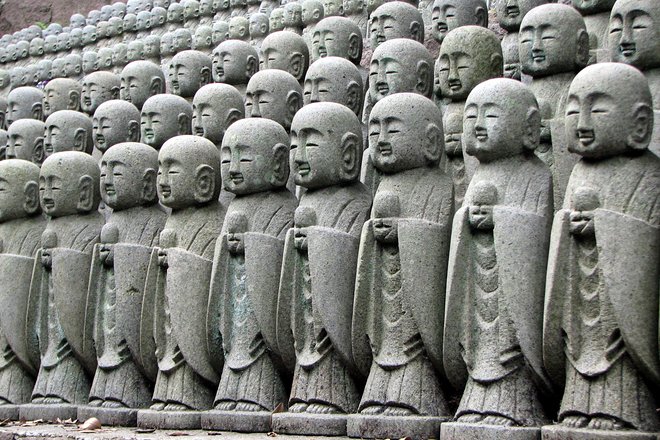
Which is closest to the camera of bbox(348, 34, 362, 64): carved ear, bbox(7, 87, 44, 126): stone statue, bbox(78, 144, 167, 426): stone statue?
bbox(78, 144, 167, 426): stone statue

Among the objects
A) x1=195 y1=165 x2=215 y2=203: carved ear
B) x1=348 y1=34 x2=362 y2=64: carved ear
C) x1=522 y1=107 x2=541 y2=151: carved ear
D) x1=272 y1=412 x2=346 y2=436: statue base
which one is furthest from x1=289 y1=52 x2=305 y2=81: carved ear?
x1=272 y1=412 x2=346 y2=436: statue base

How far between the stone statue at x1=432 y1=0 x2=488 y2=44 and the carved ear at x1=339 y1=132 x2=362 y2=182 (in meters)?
3.28

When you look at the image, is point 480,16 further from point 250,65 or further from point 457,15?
point 250,65

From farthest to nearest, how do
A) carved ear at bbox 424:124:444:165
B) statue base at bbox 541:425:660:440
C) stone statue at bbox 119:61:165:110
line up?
stone statue at bbox 119:61:165:110
carved ear at bbox 424:124:444:165
statue base at bbox 541:425:660:440

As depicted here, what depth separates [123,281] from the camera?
10.2 m

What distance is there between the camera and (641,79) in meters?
7.39

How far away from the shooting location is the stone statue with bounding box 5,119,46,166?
13914 mm

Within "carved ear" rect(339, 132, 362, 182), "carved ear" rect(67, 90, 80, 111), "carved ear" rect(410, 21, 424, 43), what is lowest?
"carved ear" rect(339, 132, 362, 182)

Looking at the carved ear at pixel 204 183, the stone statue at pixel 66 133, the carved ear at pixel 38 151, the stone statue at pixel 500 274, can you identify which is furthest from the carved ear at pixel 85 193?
the stone statue at pixel 500 274

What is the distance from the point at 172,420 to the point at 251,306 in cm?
116

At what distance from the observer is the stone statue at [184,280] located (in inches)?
Answer: 371

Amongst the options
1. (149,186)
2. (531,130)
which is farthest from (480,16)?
(531,130)

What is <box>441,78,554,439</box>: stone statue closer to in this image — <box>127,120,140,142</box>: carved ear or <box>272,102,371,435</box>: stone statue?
<box>272,102,371,435</box>: stone statue

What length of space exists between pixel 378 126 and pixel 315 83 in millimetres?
2869
